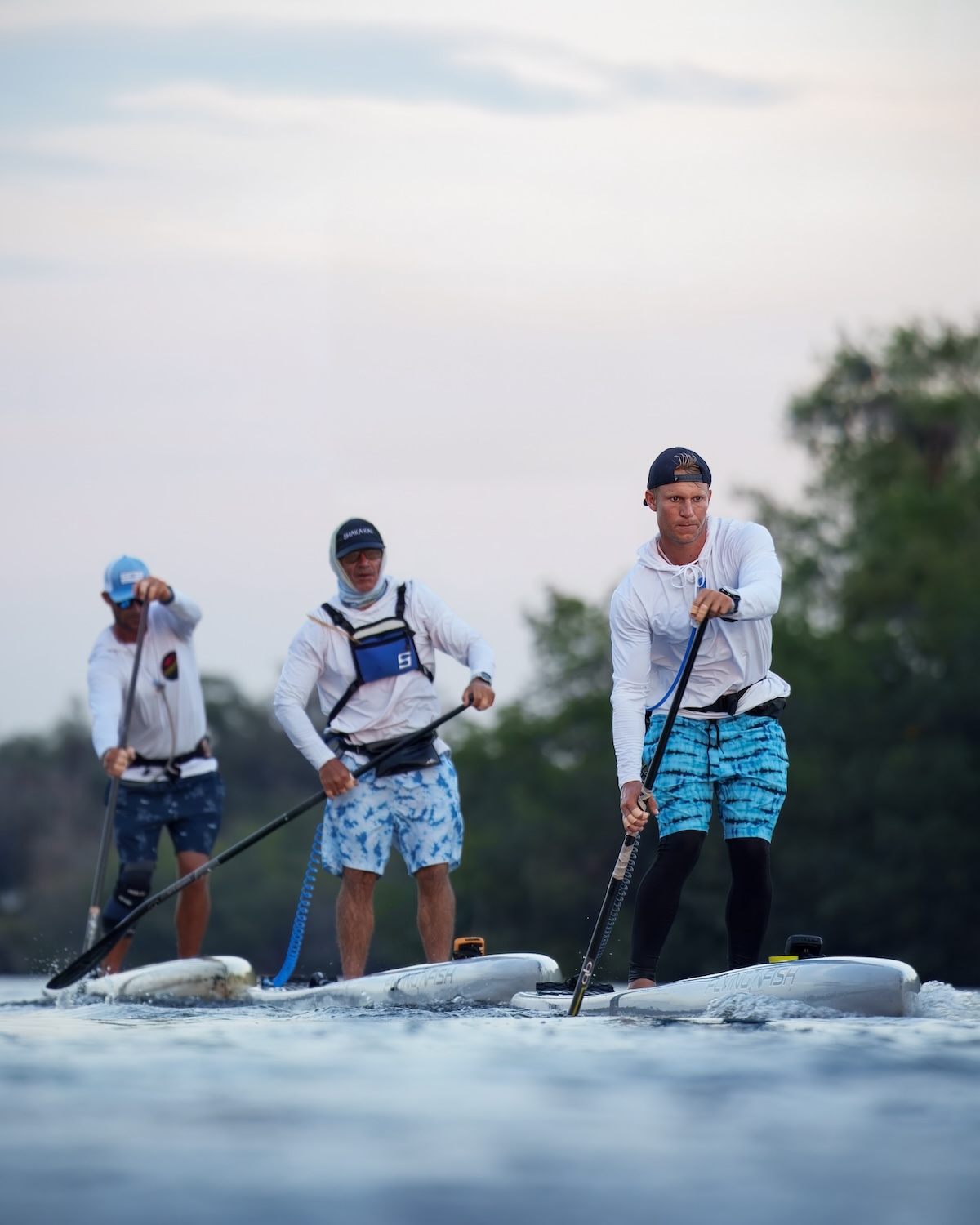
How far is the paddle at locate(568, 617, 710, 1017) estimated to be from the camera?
18.5 ft

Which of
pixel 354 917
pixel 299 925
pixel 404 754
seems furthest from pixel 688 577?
pixel 299 925

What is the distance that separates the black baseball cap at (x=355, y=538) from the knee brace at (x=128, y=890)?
2326mm

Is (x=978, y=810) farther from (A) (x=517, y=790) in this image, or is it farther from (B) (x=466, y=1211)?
(B) (x=466, y=1211)

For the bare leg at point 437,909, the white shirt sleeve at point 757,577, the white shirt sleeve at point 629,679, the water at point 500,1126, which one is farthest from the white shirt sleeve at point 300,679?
the water at point 500,1126

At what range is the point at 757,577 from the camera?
18.5 ft

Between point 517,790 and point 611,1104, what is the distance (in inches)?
1522

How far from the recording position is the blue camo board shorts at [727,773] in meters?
5.81

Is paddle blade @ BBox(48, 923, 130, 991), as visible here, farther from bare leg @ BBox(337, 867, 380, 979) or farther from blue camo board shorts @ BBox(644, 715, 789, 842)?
blue camo board shorts @ BBox(644, 715, 789, 842)

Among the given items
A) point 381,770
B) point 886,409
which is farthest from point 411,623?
point 886,409

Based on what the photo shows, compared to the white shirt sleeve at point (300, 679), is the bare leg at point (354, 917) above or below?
below

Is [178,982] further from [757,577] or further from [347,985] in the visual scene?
[757,577]

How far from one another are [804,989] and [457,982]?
1.90 m

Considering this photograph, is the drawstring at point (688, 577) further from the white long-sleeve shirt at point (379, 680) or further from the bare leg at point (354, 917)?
the bare leg at point (354, 917)

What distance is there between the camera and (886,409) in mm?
43875
